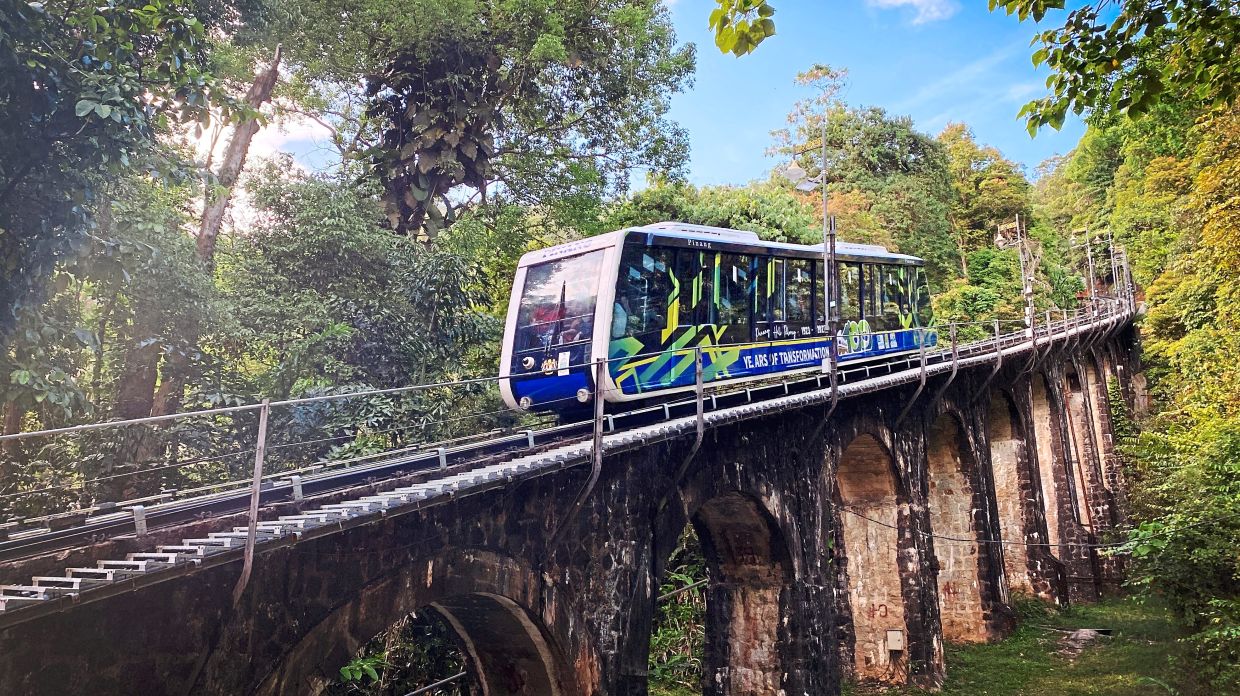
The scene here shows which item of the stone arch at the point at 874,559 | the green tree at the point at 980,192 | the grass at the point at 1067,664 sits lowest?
the grass at the point at 1067,664

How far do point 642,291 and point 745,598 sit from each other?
4028 millimetres

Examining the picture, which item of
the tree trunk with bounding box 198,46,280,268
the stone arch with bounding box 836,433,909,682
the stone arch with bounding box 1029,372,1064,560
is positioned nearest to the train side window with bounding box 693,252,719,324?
the stone arch with bounding box 836,433,909,682

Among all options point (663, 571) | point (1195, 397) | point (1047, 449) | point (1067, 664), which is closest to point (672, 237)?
point (663, 571)

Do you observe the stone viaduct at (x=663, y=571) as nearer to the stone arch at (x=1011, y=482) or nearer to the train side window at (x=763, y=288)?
the stone arch at (x=1011, y=482)

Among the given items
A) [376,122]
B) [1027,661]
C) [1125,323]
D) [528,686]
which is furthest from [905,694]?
[1125,323]

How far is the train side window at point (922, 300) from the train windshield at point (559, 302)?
28.7 feet

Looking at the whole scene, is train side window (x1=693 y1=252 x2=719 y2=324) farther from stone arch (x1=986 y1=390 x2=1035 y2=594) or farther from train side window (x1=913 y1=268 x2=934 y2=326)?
stone arch (x1=986 y1=390 x2=1035 y2=594)

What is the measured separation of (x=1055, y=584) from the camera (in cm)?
1772

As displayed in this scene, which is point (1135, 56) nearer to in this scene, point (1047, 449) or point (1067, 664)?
point (1067, 664)

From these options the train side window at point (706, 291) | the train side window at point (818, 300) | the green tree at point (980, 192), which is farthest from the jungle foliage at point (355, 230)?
the green tree at point (980, 192)

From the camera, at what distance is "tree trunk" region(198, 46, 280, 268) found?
461 inches

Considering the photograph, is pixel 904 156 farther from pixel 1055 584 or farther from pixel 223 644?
pixel 223 644

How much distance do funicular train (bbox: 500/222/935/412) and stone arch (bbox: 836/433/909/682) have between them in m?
2.17

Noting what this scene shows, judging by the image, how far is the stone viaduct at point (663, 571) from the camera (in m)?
3.62
